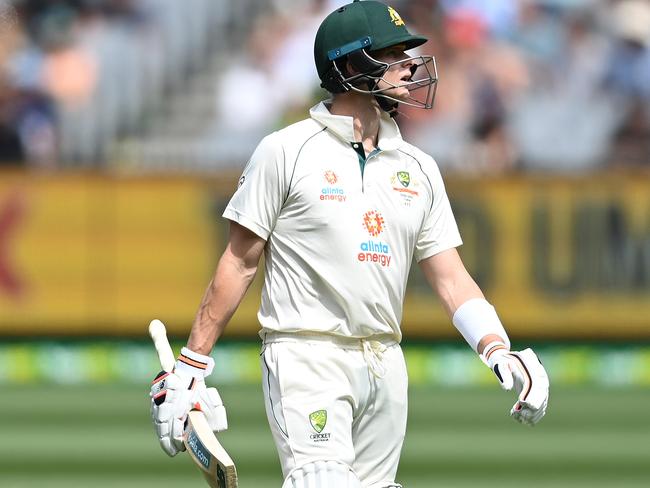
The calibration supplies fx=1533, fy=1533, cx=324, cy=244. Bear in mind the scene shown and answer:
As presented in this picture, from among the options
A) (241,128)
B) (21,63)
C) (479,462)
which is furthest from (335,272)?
(21,63)

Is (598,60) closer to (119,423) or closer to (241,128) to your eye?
(241,128)

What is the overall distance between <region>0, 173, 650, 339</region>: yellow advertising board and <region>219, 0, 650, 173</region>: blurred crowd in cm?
46

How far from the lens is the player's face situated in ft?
14.2

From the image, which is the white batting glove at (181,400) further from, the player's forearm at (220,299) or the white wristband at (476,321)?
the white wristband at (476,321)

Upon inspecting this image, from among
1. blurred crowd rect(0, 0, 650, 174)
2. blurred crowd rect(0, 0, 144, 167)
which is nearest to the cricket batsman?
blurred crowd rect(0, 0, 650, 174)

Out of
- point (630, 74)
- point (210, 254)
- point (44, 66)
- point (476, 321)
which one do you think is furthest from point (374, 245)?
point (44, 66)

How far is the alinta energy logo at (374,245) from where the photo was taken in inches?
166

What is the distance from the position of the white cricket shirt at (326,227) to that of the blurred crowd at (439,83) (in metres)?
6.03

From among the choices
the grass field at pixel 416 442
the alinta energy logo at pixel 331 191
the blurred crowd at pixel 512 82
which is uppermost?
the blurred crowd at pixel 512 82

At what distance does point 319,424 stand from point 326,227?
537 mm

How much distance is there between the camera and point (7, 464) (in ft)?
23.0

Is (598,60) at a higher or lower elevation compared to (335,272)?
higher

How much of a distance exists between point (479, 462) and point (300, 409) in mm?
3192

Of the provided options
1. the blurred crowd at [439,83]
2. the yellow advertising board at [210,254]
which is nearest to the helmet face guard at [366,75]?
the yellow advertising board at [210,254]
